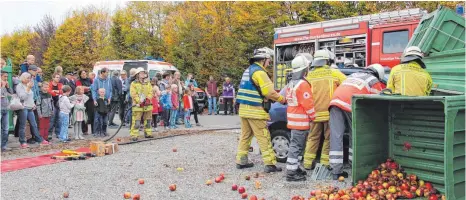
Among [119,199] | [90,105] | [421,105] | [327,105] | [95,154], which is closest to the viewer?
[421,105]

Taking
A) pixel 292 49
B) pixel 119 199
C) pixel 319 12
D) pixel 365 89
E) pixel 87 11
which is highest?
pixel 87 11

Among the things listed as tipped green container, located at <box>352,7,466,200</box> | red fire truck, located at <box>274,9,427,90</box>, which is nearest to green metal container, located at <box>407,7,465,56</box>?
tipped green container, located at <box>352,7,466,200</box>

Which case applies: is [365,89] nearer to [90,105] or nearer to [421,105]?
[421,105]

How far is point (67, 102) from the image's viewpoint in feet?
35.7

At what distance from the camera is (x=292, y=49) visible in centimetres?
1551

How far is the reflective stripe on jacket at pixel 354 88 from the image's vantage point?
621 centimetres

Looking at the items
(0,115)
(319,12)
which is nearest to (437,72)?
(0,115)

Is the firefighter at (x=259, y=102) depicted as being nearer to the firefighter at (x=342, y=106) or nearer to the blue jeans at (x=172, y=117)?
the firefighter at (x=342, y=106)

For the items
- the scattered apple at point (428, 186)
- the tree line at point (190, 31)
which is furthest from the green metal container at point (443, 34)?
the tree line at point (190, 31)

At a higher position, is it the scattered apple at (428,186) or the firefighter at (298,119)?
the firefighter at (298,119)

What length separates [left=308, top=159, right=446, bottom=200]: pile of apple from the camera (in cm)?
→ 505

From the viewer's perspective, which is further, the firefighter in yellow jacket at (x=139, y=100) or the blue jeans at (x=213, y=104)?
the blue jeans at (x=213, y=104)

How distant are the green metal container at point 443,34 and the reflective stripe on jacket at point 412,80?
1.83 meters

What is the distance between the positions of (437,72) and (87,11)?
150 ft
